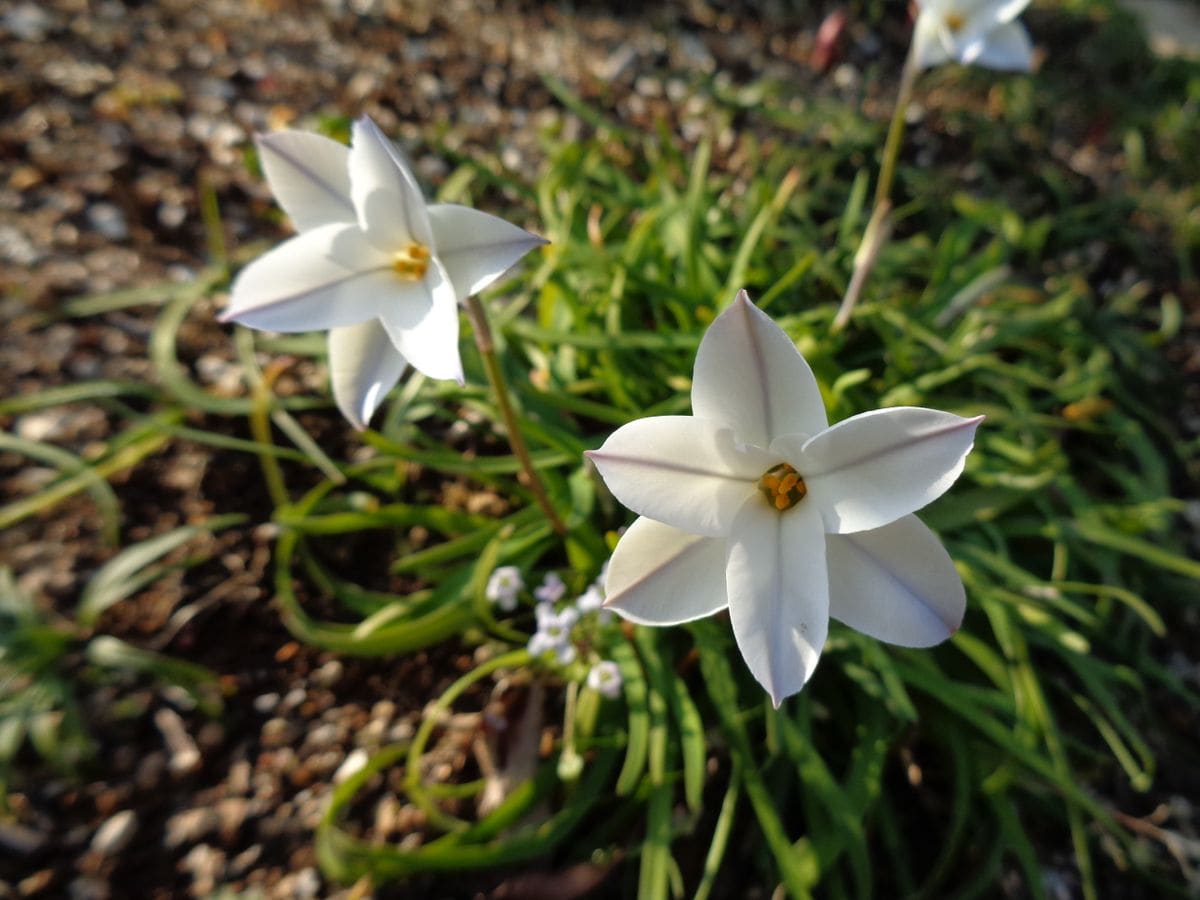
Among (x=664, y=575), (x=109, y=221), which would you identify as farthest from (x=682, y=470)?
(x=109, y=221)

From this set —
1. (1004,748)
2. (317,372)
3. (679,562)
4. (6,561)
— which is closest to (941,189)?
(1004,748)

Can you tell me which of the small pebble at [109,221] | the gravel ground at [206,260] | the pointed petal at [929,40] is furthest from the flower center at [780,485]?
the small pebble at [109,221]

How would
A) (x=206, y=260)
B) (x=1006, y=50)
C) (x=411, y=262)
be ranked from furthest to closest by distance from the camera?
(x=206, y=260) < (x=1006, y=50) < (x=411, y=262)

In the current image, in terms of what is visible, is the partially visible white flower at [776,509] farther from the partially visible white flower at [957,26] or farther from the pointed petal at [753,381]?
the partially visible white flower at [957,26]

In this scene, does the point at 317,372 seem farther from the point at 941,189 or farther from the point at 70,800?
the point at 941,189

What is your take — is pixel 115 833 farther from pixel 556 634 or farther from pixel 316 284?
pixel 316 284

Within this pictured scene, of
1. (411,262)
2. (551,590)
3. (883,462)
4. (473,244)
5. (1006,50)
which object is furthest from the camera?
(1006,50)

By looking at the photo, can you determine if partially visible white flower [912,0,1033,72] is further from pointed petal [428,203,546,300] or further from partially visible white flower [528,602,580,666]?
partially visible white flower [528,602,580,666]
